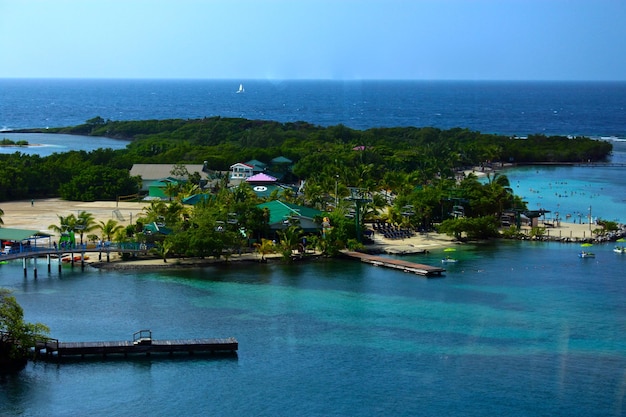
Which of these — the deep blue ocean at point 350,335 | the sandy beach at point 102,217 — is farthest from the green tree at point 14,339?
the sandy beach at point 102,217

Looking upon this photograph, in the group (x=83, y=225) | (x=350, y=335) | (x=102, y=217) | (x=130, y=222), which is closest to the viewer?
(x=350, y=335)

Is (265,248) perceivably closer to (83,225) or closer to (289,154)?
(83,225)

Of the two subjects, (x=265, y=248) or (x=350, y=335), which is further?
(x=265, y=248)

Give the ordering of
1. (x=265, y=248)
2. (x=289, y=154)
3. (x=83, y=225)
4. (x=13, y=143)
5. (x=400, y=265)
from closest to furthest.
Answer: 1. (x=400, y=265)
2. (x=83, y=225)
3. (x=265, y=248)
4. (x=289, y=154)
5. (x=13, y=143)

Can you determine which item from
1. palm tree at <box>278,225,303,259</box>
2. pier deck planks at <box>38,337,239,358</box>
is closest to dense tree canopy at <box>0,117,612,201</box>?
palm tree at <box>278,225,303,259</box>

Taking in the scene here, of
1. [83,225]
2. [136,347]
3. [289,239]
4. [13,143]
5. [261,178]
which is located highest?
[13,143]

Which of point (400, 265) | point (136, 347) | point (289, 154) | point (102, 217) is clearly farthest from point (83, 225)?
point (289, 154)

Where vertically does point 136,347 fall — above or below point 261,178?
below

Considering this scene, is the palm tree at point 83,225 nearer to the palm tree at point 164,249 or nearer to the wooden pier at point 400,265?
the palm tree at point 164,249
